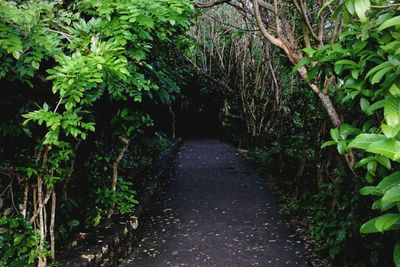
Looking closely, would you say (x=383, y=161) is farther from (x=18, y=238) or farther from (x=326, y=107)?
(x=18, y=238)

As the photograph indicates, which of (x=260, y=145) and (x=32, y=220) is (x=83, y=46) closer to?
(x=32, y=220)

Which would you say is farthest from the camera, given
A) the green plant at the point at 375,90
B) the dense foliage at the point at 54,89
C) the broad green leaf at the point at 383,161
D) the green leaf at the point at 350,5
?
the dense foliage at the point at 54,89

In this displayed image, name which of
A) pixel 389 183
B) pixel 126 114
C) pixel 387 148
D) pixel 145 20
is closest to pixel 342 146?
pixel 389 183

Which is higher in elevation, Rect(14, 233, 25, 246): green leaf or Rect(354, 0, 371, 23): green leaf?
Rect(354, 0, 371, 23): green leaf

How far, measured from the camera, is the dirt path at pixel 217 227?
4.46m

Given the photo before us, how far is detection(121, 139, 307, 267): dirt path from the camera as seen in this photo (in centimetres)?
446

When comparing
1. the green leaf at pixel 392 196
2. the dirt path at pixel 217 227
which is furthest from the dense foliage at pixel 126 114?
the dirt path at pixel 217 227

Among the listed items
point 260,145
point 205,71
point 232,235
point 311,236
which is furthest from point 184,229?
point 205,71

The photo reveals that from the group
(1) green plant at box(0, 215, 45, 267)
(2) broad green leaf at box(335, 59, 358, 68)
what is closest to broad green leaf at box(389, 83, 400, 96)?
(2) broad green leaf at box(335, 59, 358, 68)

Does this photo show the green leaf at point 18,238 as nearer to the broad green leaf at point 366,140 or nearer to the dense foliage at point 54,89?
the dense foliage at point 54,89

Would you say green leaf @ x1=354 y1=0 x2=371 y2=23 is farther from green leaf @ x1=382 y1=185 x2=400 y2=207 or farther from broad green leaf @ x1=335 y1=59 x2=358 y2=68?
green leaf @ x1=382 y1=185 x2=400 y2=207

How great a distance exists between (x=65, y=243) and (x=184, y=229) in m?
2.06

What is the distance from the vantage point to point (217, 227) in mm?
5473

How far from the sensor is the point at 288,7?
685 cm
